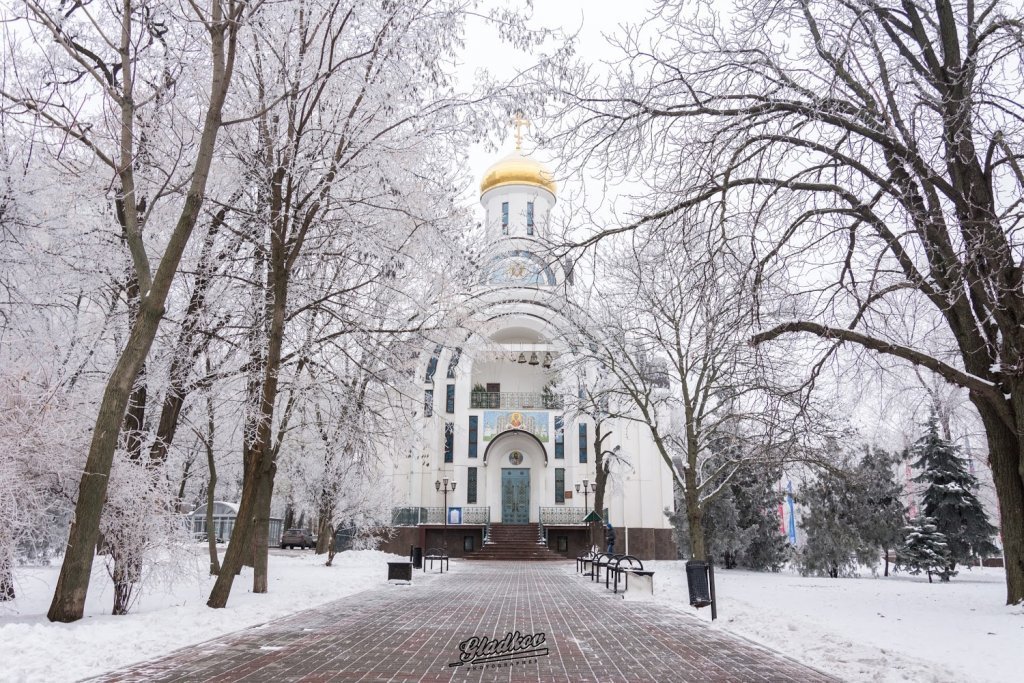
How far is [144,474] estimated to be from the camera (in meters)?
9.34

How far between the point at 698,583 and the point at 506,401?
93.7 feet

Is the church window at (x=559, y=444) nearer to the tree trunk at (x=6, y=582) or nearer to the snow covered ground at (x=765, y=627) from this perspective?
the snow covered ground at (x=765, y=627)

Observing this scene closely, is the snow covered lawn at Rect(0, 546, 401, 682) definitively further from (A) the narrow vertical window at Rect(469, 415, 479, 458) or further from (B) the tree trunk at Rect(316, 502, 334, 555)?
(A) the narrow vertical window at Rect(469, 415, 479, 458)

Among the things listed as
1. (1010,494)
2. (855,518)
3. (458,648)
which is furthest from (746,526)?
(458,648)

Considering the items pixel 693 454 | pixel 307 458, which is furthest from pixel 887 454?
pixel 307 458

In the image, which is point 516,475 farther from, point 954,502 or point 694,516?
point 694,516

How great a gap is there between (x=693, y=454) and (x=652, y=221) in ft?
32.3

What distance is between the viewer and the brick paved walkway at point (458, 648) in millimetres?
6609

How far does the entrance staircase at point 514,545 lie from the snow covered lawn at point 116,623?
58.1ft

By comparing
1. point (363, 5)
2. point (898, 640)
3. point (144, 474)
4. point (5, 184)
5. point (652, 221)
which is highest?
point (363, 5)

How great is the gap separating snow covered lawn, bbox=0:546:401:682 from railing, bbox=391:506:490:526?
1856 cm

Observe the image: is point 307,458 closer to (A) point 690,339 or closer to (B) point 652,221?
(A) point 690,339

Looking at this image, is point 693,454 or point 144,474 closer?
point 144,474

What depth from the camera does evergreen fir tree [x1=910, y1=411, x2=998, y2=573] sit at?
23.5 metres
